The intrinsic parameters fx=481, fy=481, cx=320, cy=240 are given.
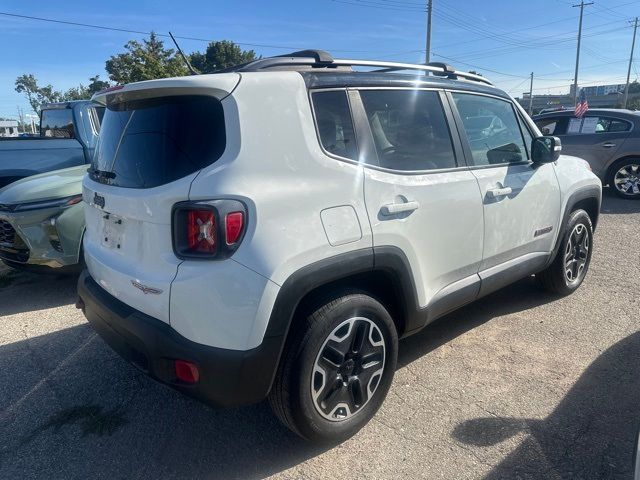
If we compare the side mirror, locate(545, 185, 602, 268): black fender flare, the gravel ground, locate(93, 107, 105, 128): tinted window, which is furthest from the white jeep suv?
locate(93, 107, 105, 128): tinted window

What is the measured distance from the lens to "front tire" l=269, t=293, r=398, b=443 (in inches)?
89.9

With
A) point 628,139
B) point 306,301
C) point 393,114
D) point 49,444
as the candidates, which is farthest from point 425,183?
point 628,139

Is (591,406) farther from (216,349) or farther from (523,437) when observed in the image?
(216,349)

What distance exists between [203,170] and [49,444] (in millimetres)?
1789

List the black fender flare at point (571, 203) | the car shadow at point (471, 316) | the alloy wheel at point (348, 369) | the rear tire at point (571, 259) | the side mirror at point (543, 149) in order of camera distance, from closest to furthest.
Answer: the alloy wheel at point (348, 369) → the car shadow at point (471, 316) → the side mirror at point (543, 149) → the black fender flare at point (571, 203) → the rear tire at point (571, 259)

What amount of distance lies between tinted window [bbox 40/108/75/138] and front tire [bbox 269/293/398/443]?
223 inches

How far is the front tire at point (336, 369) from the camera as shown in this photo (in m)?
2.28

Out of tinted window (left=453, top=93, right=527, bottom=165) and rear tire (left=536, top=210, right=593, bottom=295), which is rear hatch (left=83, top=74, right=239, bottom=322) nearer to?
tinted window (left=453, top=93, right=527, bottom=165)

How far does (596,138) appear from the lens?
950 centimetres

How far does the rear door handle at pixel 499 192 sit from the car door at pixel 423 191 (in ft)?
0.49

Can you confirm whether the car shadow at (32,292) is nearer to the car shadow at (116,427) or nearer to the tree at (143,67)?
the car shadow at (116,427)

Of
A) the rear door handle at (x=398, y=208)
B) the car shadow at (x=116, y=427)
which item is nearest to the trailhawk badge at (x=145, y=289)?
the car shadow at (x=116, y=427)

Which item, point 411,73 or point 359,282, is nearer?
point 359,282

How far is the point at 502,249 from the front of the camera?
3.45 metres
